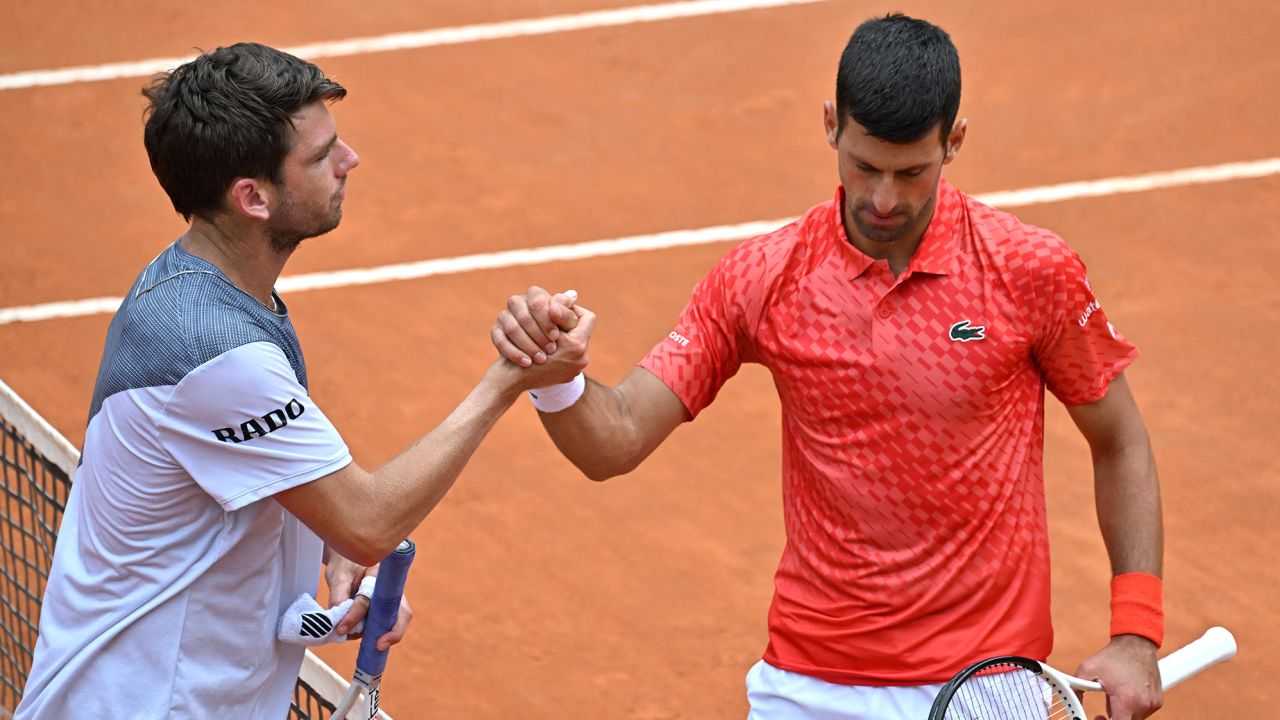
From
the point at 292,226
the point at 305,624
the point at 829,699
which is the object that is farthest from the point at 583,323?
the point at 829,699

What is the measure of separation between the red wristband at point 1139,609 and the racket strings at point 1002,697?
0.29 m

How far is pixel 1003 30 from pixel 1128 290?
3.18 meters

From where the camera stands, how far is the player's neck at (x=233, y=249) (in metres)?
3.83

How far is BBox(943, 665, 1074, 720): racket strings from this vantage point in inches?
150

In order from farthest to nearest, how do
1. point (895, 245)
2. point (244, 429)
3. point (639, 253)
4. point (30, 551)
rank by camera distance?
point (639, 253)
point (30, 551)
point (895, 245)
point (244, 429)

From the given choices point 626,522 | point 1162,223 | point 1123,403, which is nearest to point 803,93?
point 1162,223

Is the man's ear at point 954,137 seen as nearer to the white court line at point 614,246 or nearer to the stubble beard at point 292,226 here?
the stubble beard at point 292,226

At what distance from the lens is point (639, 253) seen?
9.51 m

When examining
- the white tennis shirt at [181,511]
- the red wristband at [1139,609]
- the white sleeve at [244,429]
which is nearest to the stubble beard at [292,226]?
the white tennis shirt at [181,511]

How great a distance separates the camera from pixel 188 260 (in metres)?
3.79

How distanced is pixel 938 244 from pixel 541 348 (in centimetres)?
96

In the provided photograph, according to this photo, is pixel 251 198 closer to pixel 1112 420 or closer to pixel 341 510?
pixel 341 510

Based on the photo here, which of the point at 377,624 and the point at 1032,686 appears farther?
the point at 377,624

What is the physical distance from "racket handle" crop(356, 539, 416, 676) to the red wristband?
1.68 metres
